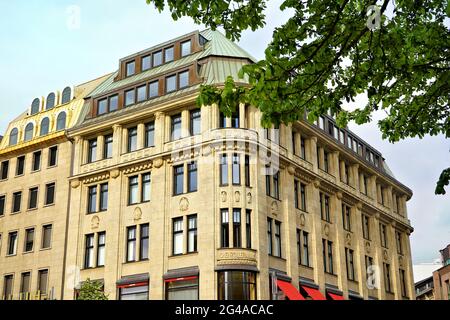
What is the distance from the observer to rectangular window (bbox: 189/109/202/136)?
38.3 metres

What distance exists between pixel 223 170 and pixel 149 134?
716 centimetres

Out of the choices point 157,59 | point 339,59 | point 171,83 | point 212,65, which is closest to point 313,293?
point 212,65

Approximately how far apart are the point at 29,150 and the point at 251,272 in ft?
71.6

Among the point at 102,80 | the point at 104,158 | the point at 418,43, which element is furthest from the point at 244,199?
the point at 418,43

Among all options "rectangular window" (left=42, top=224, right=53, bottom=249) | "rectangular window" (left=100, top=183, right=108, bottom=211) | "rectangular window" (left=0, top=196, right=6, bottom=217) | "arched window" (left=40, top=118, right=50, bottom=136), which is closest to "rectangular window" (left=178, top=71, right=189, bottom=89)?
"rectangular window" (left=100, top=183, right=108, bottom=211)

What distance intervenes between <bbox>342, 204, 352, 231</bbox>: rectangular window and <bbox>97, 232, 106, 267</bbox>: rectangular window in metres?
18.2

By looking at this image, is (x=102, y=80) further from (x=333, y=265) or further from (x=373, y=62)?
(x=373, y=62)

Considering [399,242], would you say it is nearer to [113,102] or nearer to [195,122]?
[195,122]

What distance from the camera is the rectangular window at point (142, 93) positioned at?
41963 mm

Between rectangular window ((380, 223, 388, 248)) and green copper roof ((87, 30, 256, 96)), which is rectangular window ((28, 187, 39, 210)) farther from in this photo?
rectangular window ((380, 223, 388, 248))

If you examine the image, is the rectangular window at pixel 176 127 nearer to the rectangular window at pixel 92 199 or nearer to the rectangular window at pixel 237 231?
the rectangular window at pixel 237 231

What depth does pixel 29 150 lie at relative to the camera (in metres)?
47.2

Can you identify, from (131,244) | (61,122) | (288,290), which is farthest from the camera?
(61,122)

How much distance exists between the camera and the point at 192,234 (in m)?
36.2
